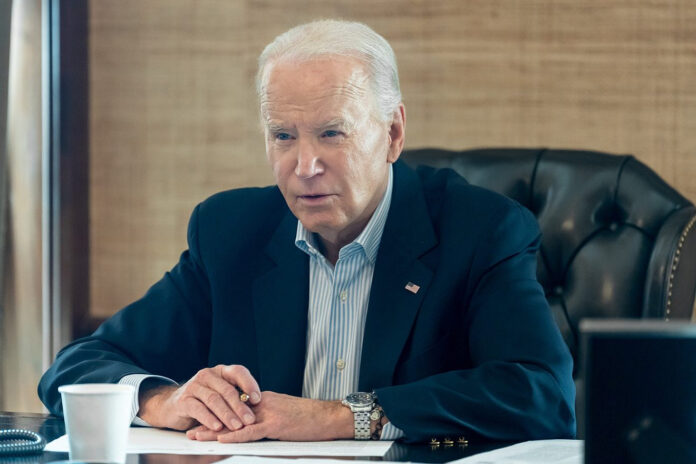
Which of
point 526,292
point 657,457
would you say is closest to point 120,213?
point 526,292

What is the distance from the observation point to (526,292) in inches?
67.6

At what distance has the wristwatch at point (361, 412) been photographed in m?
1.47

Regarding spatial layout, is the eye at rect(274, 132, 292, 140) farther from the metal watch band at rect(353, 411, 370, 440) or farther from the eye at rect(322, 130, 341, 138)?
the metal watch band at rect(353, 411, 370, 440)

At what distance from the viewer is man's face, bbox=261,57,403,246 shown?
1.75 m

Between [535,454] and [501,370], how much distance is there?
0.26 meters

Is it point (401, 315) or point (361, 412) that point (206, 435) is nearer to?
point (361, 412)

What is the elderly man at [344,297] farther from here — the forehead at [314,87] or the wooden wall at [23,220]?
the wooden wall at [23,220]

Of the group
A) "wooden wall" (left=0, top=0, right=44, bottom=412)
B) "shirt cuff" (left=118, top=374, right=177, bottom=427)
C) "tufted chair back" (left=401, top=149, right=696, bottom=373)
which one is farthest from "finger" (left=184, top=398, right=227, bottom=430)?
"wooden wall" (left=0, top=0, right=44, bottom=412)

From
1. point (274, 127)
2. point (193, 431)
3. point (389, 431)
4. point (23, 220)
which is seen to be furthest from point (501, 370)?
point (23, 220)

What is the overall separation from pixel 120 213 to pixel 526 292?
1.86 meters

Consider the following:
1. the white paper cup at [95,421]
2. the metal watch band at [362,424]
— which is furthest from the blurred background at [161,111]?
the white paper cup at [95,421]

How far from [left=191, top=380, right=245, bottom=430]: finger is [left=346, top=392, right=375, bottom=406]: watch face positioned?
18 centimetres

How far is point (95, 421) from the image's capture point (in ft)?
3.83

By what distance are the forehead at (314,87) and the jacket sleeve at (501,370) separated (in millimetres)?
386
